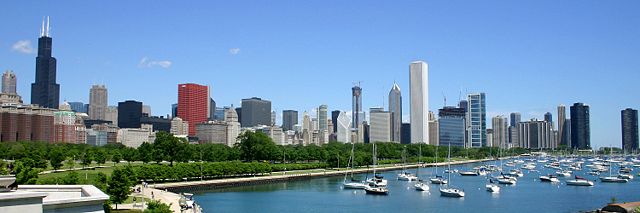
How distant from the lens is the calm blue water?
76.2m

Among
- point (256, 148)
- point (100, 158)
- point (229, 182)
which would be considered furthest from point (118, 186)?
point (256, 148)

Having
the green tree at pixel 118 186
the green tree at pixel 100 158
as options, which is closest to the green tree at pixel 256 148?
the green tree at pixel 100 158

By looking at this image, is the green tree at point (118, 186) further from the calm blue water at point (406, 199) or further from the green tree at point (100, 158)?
the green tree at point (100, 158)

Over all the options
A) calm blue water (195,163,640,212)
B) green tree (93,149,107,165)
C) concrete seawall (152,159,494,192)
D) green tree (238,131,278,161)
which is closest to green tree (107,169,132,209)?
calm blue water (195,163,640,212)

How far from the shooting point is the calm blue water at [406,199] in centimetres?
7619

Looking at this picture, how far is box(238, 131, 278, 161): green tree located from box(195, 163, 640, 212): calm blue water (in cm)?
4609

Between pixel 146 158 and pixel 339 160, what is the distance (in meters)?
47.2

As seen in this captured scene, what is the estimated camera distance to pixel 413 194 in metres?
97.2

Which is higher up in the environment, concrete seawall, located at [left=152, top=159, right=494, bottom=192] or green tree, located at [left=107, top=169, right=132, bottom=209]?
green tree, located at [left=107, top=169, right=132, bottom=209]

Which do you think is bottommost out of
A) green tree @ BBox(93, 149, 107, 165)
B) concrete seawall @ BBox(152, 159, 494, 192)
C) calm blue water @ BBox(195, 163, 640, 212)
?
calm blue water @ BBox(195, 163, 640, 212)

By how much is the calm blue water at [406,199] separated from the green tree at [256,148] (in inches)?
1815

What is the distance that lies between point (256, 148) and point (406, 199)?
77181 mm

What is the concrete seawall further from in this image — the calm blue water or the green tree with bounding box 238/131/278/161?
the green tree with bounding box 238/131/278/161

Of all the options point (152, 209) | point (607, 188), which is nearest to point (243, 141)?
point (607, 188)
